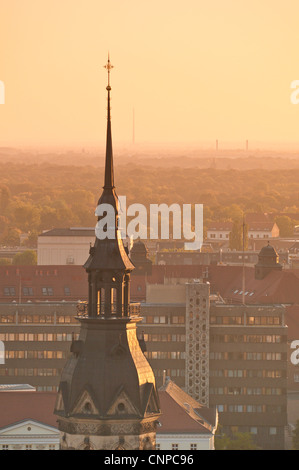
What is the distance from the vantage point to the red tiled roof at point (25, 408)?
484 ft

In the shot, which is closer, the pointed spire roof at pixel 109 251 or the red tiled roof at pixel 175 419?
the pointed spire roof at pixel 109 251

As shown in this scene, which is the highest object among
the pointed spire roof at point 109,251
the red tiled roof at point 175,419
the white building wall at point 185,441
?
the pointed spire roof at point 109,251

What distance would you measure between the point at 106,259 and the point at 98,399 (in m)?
5.36

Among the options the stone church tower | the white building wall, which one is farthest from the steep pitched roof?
the stone church tower

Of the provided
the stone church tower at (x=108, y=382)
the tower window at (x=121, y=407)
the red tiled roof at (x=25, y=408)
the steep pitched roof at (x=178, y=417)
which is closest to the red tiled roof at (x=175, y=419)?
the steep pitched roof at (x=178, y=417)

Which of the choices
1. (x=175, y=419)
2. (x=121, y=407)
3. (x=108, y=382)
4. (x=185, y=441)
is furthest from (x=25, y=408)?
(x=121, y=407)

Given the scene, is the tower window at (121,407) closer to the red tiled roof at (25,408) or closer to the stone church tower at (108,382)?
the stone church tower at (108,382)

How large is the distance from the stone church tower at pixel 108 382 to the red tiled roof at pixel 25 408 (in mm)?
75310

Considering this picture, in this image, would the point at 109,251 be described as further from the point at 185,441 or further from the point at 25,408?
the point at 185,441

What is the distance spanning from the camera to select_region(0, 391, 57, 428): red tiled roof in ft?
484

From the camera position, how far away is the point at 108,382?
6956cm

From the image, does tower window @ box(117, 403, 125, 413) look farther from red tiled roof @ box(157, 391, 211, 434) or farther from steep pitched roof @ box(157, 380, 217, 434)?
red tiled roof @ box(157, 391, 211, 434)
